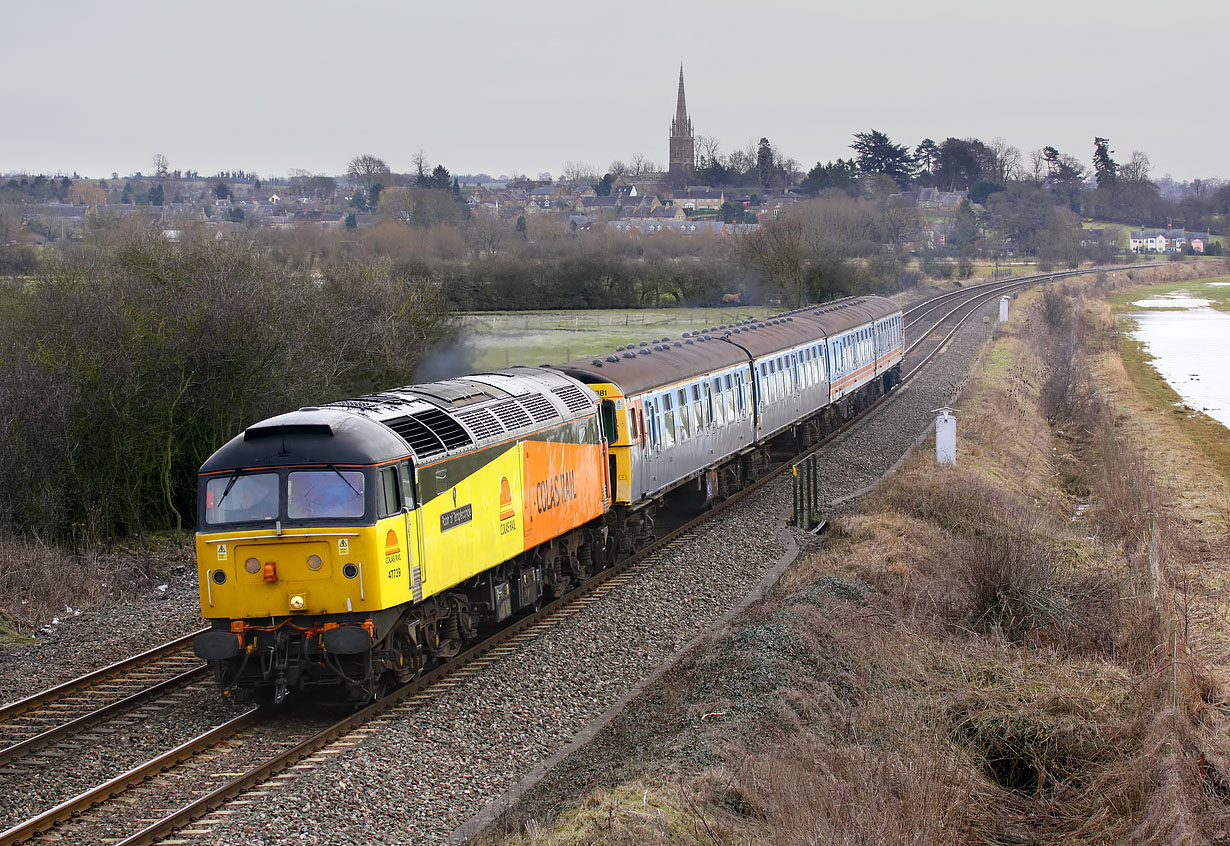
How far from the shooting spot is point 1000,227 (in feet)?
445

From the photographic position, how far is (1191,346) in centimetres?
6400

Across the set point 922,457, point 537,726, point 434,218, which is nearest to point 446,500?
point 537,726

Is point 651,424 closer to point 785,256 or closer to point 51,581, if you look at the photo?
point 51,581

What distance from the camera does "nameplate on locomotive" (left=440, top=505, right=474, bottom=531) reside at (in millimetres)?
12406

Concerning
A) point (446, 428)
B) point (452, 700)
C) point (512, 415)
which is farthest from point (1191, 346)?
point (452, 700)

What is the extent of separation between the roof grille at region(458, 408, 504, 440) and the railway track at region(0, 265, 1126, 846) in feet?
8.39

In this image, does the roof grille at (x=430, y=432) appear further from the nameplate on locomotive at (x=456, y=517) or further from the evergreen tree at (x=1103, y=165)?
the evergreen tree at (x=1103, y=165)

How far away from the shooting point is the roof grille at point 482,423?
43.8 ft

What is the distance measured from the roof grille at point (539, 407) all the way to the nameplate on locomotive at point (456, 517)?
7.75 feet

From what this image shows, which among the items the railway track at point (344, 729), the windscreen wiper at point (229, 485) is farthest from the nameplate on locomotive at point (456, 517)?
the windscreen wiper at point (229, 485)

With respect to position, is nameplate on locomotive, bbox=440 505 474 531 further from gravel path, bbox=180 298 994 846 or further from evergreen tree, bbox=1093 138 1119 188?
evergreen tree, bbox=1093 138 1119 188

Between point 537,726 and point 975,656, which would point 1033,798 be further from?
point 537,726

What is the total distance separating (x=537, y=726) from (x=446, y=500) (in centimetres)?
259

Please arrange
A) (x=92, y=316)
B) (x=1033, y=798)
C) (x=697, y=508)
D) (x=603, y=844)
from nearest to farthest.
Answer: (x=603, y=844)
(x=1033, y=798)
(x=92, y=316)
(x=697, y=508)
